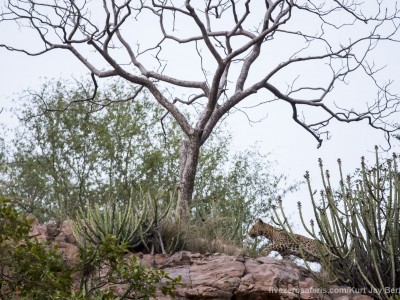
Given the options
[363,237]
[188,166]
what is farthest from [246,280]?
[188,166]

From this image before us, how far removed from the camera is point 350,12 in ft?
51.7

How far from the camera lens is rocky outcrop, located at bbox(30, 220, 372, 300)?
794cm

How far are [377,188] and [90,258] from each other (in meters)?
3.52

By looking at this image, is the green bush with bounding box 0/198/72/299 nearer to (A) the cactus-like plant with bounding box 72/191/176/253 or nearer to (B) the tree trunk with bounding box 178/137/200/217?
(A) the cactus-like plant with bounding box 72/191/176/253

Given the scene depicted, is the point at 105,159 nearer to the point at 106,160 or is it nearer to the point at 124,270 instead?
the point at 106,160

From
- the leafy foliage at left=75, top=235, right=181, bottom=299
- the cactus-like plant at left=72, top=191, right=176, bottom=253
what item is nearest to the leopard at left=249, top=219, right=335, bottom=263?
the cactus-like plant at left=72, top=191, right=176, bottom=253

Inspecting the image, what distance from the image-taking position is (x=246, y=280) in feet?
26.4

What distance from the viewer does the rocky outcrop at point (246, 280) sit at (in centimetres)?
794

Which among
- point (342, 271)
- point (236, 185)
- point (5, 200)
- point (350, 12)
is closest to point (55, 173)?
point (236, 185)

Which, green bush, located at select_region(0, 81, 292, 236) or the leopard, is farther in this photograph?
green bush, located at select_region(0, 81, 292, 236)

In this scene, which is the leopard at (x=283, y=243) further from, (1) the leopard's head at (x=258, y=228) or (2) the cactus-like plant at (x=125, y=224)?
(2) the cactus-like plant at (x=125, y=224)

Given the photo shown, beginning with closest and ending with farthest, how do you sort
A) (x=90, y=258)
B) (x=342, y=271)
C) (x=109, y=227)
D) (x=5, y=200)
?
(x=5, y=200)
(x=90, y=258)
(x=342, y=271)
(x=109, y=227)

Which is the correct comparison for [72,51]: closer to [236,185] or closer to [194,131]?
[194,131]

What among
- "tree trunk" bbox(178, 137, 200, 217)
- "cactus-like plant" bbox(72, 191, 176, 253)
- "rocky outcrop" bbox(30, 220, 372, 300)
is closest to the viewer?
"rocky outcrop" bbox(30, 220, 372, 300)
